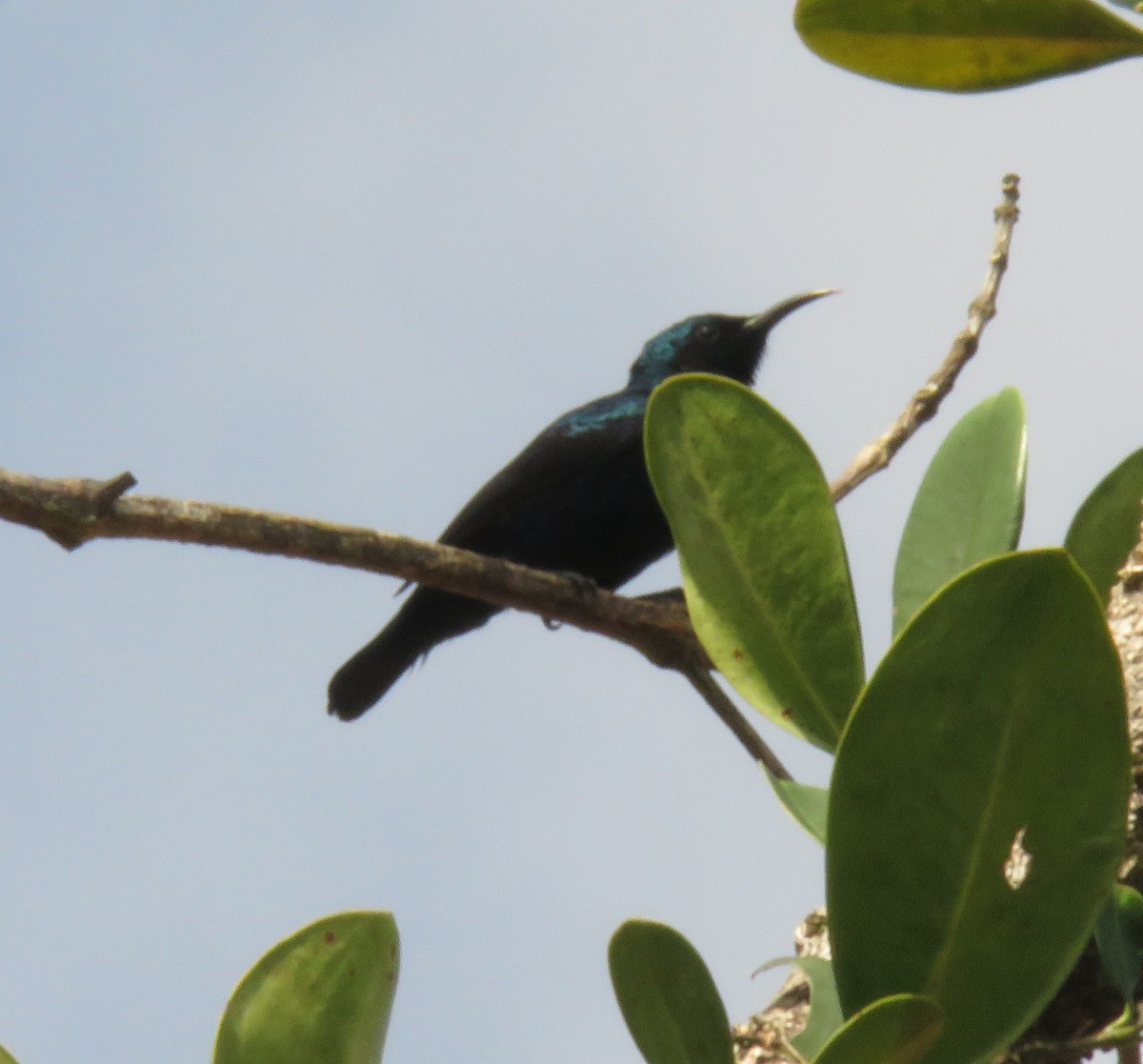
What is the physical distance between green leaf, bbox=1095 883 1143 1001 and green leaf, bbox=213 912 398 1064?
1.99 ft

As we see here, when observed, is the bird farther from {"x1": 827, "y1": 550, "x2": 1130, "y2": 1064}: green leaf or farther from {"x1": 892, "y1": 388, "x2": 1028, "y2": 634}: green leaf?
{"x1": 827, "y1": 550, "x2": 1130, "y2": 1064}: green leaf

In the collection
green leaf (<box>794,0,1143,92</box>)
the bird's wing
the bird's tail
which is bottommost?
green leaf (<box>794,0,1143,92</box>)

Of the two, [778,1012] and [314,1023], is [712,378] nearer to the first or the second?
[314,1023]

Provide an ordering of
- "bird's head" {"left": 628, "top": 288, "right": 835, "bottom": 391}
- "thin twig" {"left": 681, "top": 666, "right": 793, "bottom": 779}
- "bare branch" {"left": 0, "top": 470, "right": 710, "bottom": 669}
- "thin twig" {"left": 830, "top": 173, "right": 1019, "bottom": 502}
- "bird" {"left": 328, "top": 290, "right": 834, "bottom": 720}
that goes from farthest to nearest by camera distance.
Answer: "bird's head" {"left": 628, "top": 288, "right": 835, "bottom": 391}
"bird" {"left": 328, "top": 290, "right": 834, "bottom": 720}
"thin twig" {"left": 830, "top": 173, "right": 1019, "bottom": 502}
"thin twig" {"left": 681, "top": 666, "right": 793, "bottom": 779}
"bare branch" {"left": 0, "top": 470, "right": 710, "bottom": 669}

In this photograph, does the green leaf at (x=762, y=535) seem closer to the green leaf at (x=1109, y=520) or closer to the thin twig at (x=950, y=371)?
the green leaf at (x=1109, y=520)

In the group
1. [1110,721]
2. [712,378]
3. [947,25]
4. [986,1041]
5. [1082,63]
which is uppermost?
[947,25]

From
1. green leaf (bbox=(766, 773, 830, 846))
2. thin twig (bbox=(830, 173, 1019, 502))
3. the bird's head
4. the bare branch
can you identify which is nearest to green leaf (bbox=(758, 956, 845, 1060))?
green leaf (bbox=(766, 773, 830, 846))

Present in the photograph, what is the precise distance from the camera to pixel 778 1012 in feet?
6.09

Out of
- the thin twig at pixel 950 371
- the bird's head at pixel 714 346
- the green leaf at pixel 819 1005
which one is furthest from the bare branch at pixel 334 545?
the bird's head at pixel 714 346

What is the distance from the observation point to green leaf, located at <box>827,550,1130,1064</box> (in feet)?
3.21

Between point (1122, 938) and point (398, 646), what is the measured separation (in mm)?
5178

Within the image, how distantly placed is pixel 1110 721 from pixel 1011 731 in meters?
0.06

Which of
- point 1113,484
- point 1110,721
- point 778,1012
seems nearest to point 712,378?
point 1113,484

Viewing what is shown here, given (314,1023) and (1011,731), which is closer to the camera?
(1011,731)
